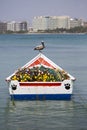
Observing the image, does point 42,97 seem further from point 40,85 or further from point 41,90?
point 40,85

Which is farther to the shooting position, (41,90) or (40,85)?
(41,90)

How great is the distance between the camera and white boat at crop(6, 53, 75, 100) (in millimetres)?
38844

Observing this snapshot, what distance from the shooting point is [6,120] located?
33531 mm

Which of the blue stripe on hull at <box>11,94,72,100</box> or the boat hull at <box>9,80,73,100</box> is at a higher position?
the boat hull at <box>9,80,73,100</box>

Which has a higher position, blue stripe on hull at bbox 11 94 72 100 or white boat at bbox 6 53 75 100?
white boat at bbox 6 53 75 100

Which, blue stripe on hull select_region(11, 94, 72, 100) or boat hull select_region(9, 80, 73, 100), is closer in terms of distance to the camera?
boat hull select_region(9, 80, 73, 100)

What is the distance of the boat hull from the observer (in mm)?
38812

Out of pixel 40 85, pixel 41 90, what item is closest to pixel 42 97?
pixel 41 90

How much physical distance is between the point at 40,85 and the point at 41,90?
435 mm

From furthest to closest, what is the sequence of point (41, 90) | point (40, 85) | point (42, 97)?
point (42, 97) → point (41, 90) → point (40, 85)

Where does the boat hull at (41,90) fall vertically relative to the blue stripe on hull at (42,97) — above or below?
above

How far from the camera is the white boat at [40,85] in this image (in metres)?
38.8

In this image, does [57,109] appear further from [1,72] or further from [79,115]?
[1,72]

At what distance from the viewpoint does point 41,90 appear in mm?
39000
